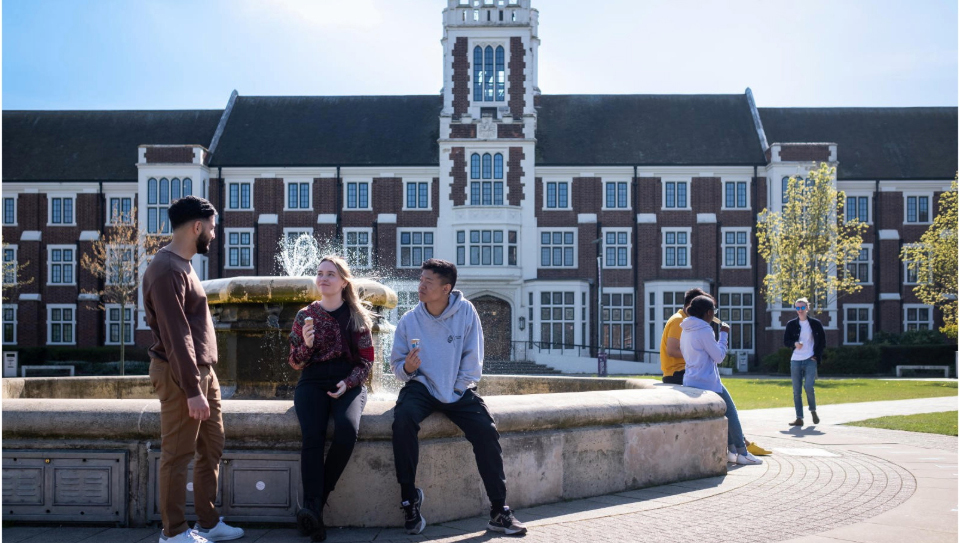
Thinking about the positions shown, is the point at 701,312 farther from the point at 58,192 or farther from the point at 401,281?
the point at 58,192

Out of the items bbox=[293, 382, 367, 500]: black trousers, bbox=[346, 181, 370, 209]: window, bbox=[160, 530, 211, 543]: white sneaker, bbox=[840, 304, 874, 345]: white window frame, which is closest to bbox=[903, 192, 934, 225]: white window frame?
bbox=[840, 304, 874, 345]: white window frame

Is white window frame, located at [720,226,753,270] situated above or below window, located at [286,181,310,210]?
below

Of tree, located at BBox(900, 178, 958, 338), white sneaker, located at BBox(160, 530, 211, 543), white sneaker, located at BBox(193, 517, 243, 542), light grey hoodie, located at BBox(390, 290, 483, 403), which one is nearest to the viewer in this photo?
white sneaker, located at BBox(160, 530, 211, 543)

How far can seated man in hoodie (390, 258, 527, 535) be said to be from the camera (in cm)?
540

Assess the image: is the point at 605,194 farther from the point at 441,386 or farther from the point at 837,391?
the point at 441,386

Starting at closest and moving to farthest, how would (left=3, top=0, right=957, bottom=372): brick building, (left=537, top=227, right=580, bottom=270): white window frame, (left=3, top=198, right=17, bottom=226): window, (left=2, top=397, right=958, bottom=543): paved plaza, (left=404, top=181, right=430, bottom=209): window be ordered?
(left=2, top=397, right=958, bottom=543): paved plaza → (left=3, top=0, right=957, bottom=372): brick building → (left=537, top=227, right=580, bottom=270): white window frame → (left=404, top=181, right=430, bottom=209): window → (left=3, top=198, right=17, bottom=226): window

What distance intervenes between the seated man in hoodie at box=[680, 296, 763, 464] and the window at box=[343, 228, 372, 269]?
2984 centimetres

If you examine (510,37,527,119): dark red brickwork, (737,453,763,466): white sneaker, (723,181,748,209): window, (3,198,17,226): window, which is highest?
(510,37,527,119): dark red brickwork

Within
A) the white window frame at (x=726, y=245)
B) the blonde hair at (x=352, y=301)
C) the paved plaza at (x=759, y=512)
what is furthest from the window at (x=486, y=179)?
the blonde hair at (x=352, y=301)

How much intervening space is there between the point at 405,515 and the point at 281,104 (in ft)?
Result: 127

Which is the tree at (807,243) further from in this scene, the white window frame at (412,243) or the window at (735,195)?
the white window frame at (412,243)

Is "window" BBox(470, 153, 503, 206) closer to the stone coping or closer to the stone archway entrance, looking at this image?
the stone archway entrance

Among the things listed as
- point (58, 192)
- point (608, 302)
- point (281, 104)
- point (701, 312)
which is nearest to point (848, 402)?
point (701, 312)

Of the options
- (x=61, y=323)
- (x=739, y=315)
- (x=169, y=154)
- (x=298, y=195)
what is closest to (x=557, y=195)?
(x=739, y=315)
